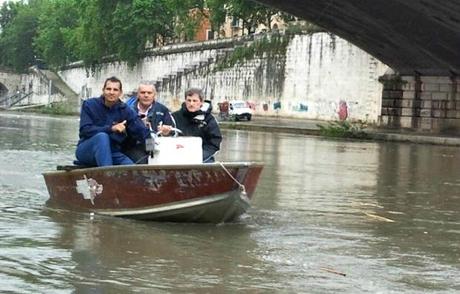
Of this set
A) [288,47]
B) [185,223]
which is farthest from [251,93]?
[185,223]

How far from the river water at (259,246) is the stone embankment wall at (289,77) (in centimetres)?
3316

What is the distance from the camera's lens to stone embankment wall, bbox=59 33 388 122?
151 feet

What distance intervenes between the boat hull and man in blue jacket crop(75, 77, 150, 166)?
0.27 m

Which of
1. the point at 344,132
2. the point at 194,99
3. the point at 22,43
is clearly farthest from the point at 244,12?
the point at 22,43

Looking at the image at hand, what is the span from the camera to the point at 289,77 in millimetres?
52062

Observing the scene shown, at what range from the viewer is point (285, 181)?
46.2ft

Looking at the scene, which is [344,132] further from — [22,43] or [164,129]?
[22,43]

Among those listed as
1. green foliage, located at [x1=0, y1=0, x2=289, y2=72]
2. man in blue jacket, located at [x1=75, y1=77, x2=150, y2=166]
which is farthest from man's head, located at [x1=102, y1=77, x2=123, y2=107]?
green foliage, located at [x1=0, y1=0, x2=289, y2=72]

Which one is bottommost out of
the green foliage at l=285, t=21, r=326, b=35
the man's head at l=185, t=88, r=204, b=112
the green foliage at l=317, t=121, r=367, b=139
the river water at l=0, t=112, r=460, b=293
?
the river water at l=0, t=112, r=460, b=293

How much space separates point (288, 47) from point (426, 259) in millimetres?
45858

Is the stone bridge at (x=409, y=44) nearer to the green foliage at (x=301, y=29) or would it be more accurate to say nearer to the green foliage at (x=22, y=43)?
the green foliage at (x=301, y=29)

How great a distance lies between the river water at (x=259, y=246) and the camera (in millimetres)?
5957

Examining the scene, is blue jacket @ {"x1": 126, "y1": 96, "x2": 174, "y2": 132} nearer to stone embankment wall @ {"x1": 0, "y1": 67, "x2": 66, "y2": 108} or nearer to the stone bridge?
the stone bridge

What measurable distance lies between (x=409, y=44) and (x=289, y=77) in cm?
1711
